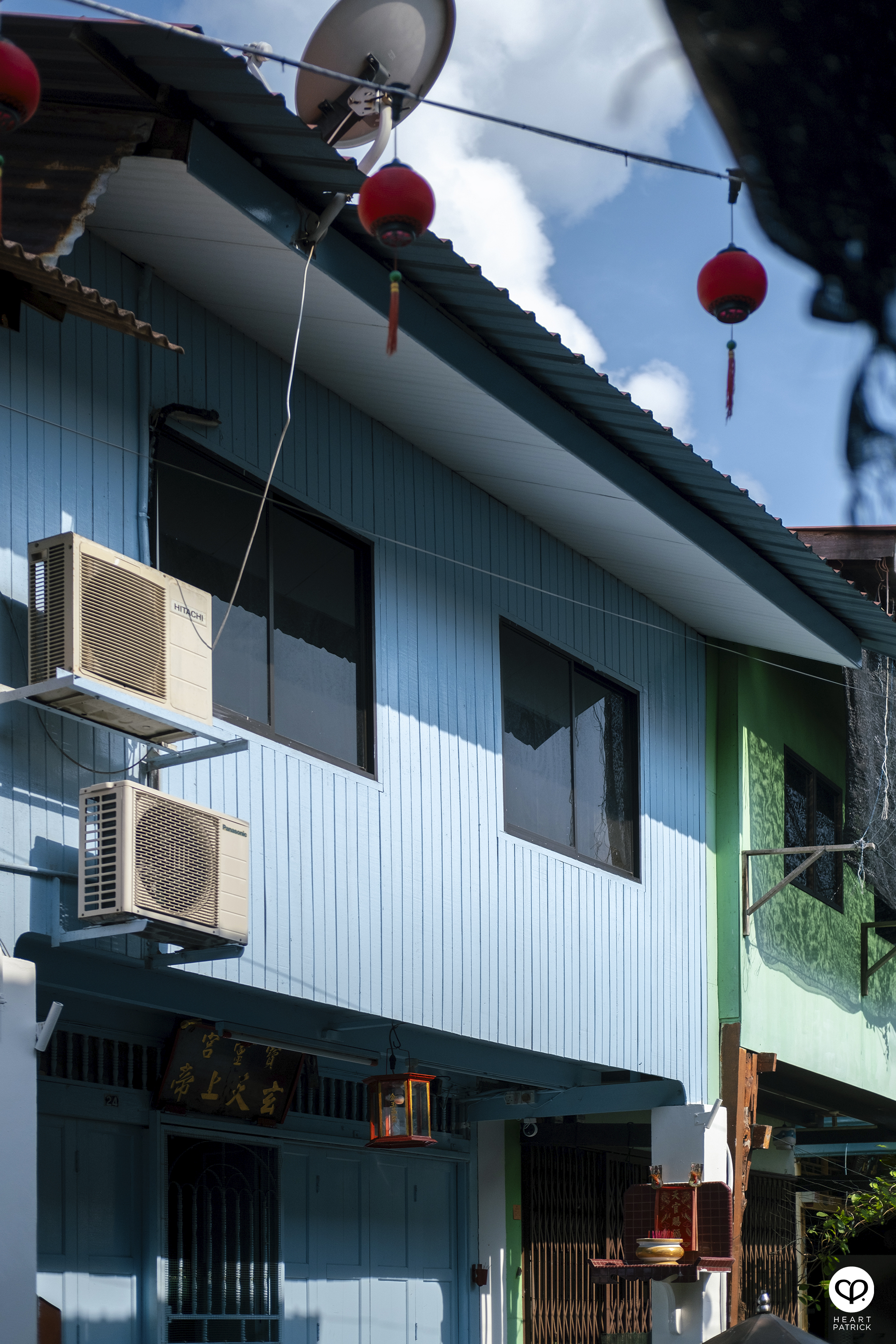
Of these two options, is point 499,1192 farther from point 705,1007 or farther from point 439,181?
point 439,181

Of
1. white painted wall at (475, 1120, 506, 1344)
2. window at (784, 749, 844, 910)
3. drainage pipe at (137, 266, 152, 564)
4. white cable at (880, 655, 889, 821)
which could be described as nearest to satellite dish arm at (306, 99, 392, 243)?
drainage pipe at (137, 266, 152, 564)

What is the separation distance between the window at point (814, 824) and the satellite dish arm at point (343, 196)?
709cm

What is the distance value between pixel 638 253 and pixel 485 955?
753 centimetres

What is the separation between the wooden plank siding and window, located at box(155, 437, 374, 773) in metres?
0.12

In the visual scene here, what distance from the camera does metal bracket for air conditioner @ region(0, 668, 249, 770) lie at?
572 cm

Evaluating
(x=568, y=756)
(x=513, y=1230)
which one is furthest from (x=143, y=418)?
(x=513, y=1230)

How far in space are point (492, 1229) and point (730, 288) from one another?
9.54 metres

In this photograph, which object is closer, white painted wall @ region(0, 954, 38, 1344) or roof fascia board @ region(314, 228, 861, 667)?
white painted wall @ region(0, 954, 38, 1344)

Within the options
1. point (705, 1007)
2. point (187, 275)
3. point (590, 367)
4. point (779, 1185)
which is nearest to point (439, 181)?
point (187, 275)

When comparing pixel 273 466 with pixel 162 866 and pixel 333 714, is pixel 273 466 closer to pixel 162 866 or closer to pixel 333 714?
pixel 333 714

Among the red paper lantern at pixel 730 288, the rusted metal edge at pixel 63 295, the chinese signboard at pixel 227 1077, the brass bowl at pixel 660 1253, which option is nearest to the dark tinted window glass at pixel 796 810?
the brass bowl at pixel 660 1253

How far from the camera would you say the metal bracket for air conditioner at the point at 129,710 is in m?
5.72

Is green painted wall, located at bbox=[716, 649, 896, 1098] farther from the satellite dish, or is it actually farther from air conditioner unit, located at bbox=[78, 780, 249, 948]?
the satellite dish

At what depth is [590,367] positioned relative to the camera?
26.4 ft
